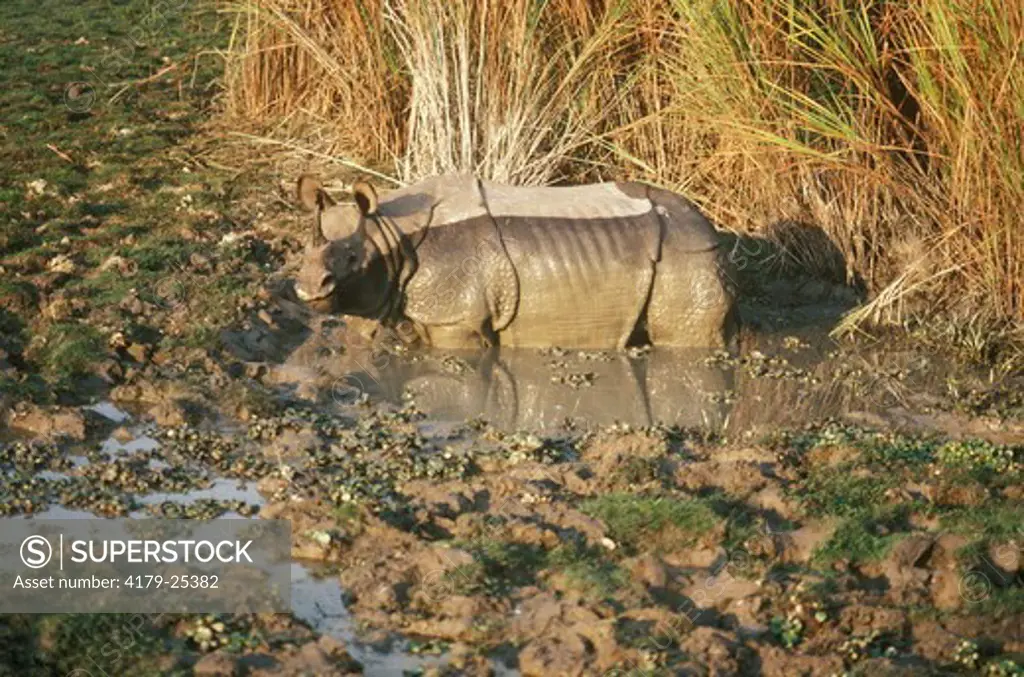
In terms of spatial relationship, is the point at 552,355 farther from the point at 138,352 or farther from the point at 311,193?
the point at 138,352

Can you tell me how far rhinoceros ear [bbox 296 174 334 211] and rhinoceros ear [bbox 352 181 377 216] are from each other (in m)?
0.18

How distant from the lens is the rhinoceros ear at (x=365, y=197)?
9.49 metres

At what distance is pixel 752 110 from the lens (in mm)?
10641

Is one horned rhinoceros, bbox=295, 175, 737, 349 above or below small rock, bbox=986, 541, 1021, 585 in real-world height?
above

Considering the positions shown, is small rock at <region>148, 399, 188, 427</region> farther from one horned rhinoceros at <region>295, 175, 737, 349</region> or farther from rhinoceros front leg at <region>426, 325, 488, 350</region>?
rhinoceros front leg at <region>426, 325, 488, 350</region>

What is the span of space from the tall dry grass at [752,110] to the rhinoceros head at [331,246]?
1.46 metres

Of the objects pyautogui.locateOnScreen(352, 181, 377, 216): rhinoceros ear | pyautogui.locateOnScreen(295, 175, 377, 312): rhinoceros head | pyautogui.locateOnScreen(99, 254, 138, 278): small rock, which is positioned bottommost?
pyautogui.locateOnScreen(99, 254, 138, 278): small rock

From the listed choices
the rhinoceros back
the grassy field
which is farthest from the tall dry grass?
the rhinoceros back

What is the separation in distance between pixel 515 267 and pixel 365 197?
34.4 inches

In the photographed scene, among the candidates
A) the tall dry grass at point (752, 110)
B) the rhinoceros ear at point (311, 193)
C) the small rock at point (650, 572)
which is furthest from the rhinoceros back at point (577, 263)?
the small rock at point (650, 572)

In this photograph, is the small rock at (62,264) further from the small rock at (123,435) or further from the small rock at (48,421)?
the small rock at (123,435)

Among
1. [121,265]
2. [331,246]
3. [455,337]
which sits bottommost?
[455,337]

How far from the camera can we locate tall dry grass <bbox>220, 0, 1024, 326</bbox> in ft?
32.3

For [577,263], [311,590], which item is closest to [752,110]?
[577,263]
